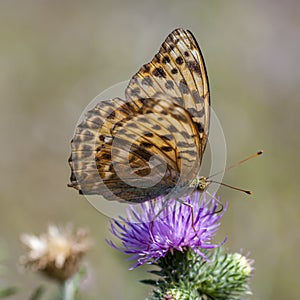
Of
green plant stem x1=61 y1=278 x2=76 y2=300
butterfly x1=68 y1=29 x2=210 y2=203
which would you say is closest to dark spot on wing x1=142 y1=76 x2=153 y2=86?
butterfly x1=68 y1=29 x2=210 y2=203

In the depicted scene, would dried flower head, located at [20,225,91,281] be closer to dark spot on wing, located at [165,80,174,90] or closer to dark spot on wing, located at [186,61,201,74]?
dark spot on wing, located at [165,80,174,90]

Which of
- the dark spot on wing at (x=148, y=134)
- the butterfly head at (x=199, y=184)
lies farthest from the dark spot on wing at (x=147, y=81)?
the butterfly head at (x=199, y=184)

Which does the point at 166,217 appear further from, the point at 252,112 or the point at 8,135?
the point at 8,135

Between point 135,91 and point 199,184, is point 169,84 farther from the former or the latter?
point 199,184

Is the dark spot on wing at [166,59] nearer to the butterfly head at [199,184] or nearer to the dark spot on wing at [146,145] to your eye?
the dark spot on wing at [146,145]

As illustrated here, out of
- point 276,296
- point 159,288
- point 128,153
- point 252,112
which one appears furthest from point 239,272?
point 252,112
